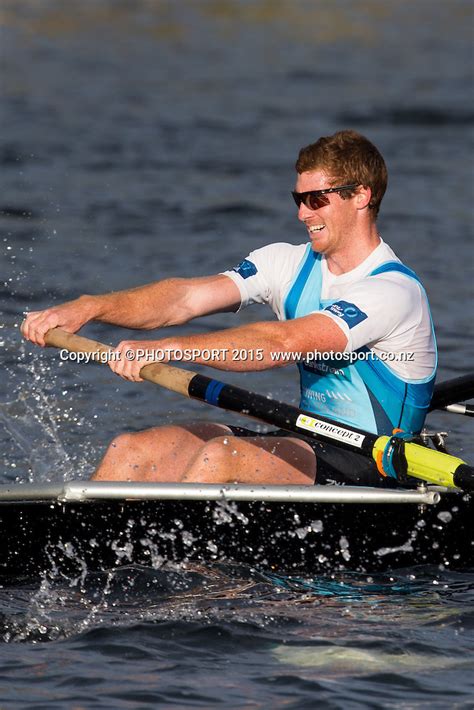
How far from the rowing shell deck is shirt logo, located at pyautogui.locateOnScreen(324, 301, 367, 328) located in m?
0.70

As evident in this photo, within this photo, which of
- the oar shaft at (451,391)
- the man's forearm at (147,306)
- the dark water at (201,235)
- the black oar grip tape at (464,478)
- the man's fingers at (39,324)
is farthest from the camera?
the oar shaft at (451,391)

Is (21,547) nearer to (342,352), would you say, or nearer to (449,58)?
(342,352)

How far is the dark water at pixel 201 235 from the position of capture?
4.87 metres

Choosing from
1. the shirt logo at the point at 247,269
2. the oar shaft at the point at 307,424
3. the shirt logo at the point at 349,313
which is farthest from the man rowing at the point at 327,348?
the shirt logo at the point at 247,269

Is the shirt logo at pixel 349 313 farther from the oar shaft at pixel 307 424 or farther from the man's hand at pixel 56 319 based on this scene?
the man's hand at pixel 56 319

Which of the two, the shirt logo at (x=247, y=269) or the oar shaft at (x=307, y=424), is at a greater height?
the shirt logo at (x=247, y=269)

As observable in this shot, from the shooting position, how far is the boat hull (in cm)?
540

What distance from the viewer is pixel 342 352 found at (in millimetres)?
5410

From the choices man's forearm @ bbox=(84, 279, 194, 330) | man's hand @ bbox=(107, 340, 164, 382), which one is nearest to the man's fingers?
man's forearm @ bbox=(84, 279, 194, 330)

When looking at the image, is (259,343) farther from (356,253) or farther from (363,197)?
(363,197)

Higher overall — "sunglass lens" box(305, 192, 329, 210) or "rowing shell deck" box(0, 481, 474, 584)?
"sunglass lens" box(305, 192, 329, 210)

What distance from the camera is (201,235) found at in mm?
13055

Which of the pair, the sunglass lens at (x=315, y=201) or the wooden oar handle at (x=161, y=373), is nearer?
the wooden oar handle at (x=161, y=373)

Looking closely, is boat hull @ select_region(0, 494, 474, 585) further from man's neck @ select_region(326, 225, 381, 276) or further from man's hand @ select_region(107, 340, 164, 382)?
man's neck @ select_region(326, 225, 381, 276)
